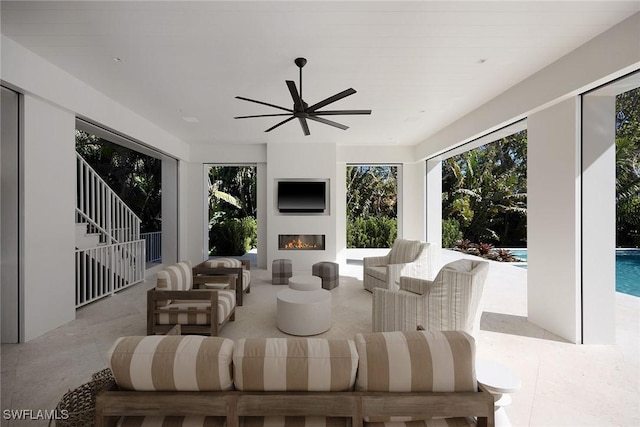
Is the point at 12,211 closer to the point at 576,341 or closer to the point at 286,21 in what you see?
the point at 286,21

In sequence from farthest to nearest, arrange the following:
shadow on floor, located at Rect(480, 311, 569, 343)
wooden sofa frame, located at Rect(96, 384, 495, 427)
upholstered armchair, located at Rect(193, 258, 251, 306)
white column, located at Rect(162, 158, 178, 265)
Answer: white column, located at Rect(162, 158, 178, 265) < upholstered armchair, located at Rect(193, 258, 251, 306) < shadow on floor, located at Rect(480, 311, 569, 343) < wooden sofa frame, located at Rect(96, 384, 495, 427)

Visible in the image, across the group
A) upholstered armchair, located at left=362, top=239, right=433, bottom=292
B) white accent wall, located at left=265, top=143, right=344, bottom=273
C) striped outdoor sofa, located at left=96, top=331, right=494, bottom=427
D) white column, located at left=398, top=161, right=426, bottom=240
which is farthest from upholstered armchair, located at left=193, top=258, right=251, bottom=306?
white column, located at left=398, top=161, right=426, bottom=240

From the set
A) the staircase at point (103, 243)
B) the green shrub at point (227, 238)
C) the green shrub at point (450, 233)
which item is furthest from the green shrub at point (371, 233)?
the staircase at point (103, 243)

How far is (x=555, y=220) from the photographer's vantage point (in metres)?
3.35

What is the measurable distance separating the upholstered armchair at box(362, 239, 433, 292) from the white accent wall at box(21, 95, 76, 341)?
413cm

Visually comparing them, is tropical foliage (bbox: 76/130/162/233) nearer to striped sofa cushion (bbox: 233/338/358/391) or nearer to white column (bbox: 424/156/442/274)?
white column (bbox: 424/156/442/274)

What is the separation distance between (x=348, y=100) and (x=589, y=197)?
123 inches

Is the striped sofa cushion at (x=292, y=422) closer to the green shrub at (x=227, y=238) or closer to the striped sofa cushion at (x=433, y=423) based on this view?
the striped sofa cushion at (x=433, y=423)

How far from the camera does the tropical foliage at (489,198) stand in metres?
9.92

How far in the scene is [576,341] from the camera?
9.98 ft

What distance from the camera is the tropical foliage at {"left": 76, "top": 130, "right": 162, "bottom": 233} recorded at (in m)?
8.48

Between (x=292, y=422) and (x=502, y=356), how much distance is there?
2.50 meters

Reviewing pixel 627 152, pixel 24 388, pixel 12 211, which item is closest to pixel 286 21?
pixel 12 211

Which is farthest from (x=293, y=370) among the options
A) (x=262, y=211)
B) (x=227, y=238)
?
(x=227, y=238)
